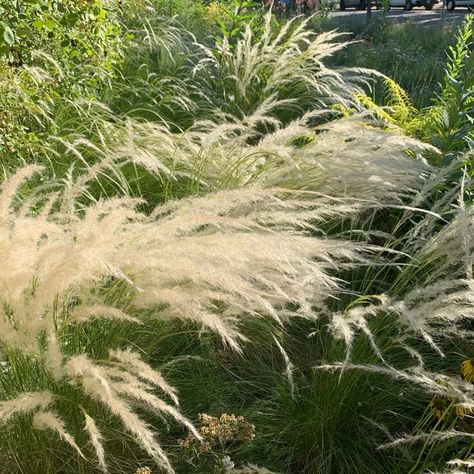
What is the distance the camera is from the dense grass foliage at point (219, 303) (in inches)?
71.4

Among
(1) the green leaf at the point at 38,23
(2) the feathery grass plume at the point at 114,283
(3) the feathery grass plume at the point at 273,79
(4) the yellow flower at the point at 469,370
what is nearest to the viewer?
(2) the feathery grass plume at the point at 114,283

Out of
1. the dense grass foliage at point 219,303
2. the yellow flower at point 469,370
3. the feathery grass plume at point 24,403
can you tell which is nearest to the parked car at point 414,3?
the dense grass foliage at point 219,303

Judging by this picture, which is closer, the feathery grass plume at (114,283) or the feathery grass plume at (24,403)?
the feathery grass plume at (24,403)

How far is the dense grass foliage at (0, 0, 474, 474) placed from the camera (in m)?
1.81

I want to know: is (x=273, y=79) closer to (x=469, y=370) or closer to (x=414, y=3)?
(x=469, y=370)

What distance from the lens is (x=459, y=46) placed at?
364 cm

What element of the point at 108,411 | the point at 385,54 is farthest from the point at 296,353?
the point at 385,54

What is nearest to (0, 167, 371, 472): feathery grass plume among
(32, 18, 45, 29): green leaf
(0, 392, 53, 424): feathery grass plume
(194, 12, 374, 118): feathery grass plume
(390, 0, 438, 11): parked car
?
(0, 392, 53, 424): feathery grass plume

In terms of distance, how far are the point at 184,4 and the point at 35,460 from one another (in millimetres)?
7027

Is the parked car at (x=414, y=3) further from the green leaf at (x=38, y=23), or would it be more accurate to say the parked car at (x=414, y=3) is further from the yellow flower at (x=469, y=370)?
the yellow flower at (x=469, y=370)

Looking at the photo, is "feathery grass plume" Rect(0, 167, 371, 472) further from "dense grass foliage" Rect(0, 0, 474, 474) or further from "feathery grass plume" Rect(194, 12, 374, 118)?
"feathery grass plume" Rect(194, 12, 374, 118)

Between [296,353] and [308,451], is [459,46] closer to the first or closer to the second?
[296,353]

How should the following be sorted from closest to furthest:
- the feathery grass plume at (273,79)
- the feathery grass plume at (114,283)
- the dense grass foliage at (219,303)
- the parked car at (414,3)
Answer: the feathery grass plume at (114,283) < the dense grass foliage at (219,303) < the feathery grass plume at (273,79) < the parked car at (414,3)

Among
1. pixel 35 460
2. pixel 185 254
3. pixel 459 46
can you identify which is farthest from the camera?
pixel 459 46
